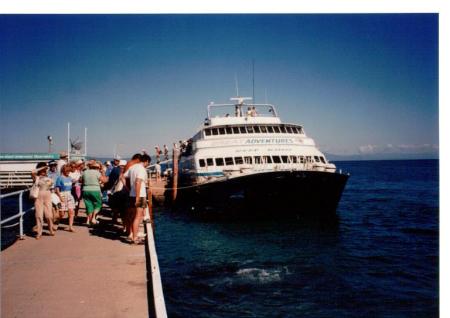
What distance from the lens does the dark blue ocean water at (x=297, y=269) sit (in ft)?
26.4

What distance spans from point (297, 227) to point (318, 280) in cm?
699

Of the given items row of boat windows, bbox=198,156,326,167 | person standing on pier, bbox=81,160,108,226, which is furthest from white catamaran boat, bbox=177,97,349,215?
person standing on pier, bbox=81,160,108,226

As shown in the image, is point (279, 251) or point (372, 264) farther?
point (279, 251)

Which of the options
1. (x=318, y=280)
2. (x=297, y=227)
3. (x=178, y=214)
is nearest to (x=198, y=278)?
(x=318, y=280)

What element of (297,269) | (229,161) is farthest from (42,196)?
(229,161)

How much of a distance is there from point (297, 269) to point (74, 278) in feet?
24.8

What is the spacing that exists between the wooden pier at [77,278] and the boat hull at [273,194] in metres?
11.0

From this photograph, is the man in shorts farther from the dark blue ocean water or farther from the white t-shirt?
the dark blue ocean water

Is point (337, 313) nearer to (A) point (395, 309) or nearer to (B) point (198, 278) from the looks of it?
(A) point (395, 309)

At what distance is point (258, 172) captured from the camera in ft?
55.2

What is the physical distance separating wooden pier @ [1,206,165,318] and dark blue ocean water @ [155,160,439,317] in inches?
105

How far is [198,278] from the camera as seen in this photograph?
961cm

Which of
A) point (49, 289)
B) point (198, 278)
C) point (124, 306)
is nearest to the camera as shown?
point (124, 306)

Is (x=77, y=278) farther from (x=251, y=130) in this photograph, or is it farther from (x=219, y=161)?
(x=251, y=130)
